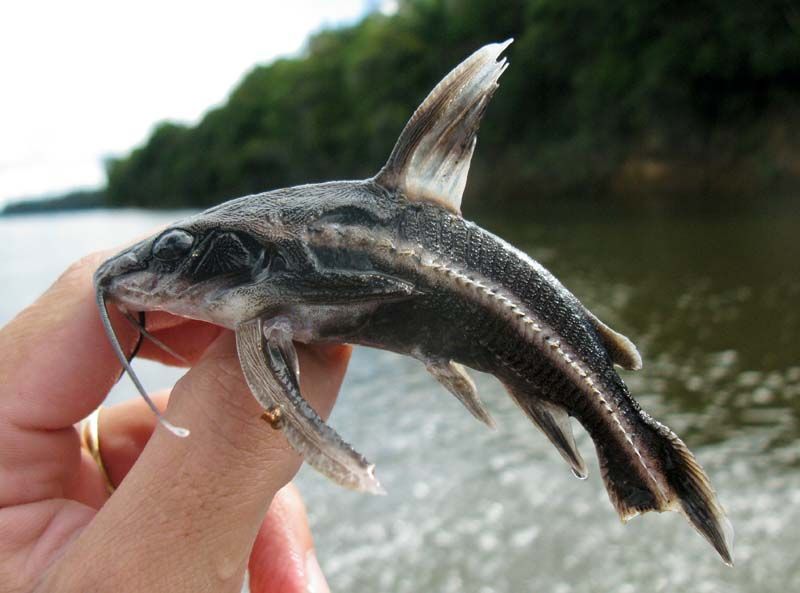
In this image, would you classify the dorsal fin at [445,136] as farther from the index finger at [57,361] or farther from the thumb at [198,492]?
the index finger at [57,361]

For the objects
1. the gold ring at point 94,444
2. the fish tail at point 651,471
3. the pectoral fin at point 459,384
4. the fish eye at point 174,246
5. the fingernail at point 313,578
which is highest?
the fish eye at point 174,246

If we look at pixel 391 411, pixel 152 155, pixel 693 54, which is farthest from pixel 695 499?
pixel 152 155

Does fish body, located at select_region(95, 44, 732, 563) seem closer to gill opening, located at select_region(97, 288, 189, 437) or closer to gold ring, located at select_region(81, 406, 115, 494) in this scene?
gill opening, located at select_region(97, 288, 189, 437)

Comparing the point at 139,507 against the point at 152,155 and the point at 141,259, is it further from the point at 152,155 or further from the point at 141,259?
the point at 152,155

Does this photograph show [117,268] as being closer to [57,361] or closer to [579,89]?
[57,361]

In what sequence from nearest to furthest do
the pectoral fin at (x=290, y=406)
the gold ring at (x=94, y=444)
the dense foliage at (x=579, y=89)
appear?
the pectoral fin at (x=290, y=406)
the gold ring at (x=94, y=444)
the dense foliage at (x=579, y=89)

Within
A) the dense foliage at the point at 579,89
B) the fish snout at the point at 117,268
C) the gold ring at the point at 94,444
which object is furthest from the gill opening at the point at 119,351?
the dense foliage at the point at 579,89
